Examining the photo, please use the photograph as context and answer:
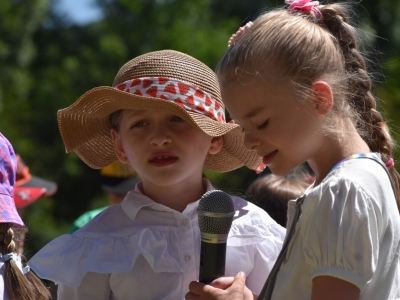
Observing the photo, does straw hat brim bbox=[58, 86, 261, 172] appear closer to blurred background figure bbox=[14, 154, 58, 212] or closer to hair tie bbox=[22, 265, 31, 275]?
hair tie bbox=[22, 265, 31, 275]

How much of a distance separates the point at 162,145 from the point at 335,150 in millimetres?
877

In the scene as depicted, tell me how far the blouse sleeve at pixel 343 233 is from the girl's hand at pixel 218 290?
413 mm

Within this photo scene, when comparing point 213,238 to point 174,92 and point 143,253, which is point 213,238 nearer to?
point 143,253

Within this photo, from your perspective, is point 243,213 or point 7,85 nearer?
point 243,213

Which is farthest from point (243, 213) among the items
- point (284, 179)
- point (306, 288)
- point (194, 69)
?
point (284, 179)

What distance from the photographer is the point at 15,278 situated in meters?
2.85

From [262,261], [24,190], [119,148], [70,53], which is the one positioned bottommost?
[70,53]

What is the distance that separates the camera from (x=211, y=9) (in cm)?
1645

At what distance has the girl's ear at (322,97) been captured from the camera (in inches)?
90.3

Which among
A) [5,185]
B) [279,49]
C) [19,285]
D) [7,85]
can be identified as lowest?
[7,85]

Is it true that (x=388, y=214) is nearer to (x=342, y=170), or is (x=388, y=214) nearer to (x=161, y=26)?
(x=342, y=170)

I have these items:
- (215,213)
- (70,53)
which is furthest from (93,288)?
(70,53)

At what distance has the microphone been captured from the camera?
2445 millimetres

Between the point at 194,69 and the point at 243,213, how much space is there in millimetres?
664
